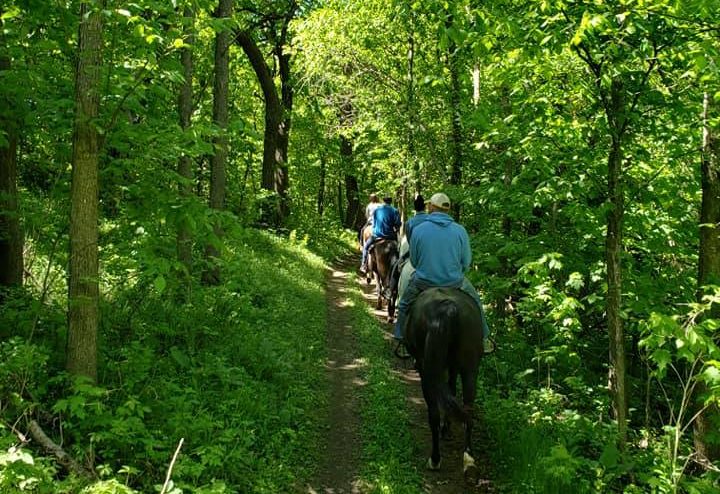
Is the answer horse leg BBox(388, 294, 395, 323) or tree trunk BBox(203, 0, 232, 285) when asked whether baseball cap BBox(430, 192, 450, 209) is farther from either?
horse leg BBox(388, 294, 395, 323)

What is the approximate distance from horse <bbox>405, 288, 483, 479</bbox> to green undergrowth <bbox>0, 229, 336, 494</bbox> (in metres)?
1.47

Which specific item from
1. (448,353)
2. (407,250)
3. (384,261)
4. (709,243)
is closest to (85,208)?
(448,353)

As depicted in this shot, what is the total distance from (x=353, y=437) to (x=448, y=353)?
5.44ft

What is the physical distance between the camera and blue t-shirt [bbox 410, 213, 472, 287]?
684 cm

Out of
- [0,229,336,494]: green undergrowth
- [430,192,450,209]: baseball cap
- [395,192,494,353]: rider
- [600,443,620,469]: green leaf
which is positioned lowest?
[600,443,620,469]: green leaf

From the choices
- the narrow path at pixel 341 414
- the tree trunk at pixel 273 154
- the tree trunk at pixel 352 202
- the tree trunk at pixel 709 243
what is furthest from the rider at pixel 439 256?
the tree trunk at pixel 352 202

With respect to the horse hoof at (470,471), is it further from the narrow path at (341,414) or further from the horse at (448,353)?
the narrow path at (341,414)

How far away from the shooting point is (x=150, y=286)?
24.5 feet

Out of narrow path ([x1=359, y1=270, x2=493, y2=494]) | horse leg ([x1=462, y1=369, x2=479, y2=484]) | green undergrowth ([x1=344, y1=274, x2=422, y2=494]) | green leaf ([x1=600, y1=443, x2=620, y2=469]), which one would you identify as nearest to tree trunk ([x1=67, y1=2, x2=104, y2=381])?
green undergrowth ([x1=344, y1=274, x2=422, y2=494])

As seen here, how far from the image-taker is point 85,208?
463 cm

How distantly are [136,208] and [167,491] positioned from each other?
2449 mm

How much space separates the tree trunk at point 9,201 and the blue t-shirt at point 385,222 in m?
7.80

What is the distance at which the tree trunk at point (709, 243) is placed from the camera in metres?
5.67

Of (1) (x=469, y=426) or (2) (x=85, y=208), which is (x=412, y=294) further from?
(2) (x=85, y=208)
